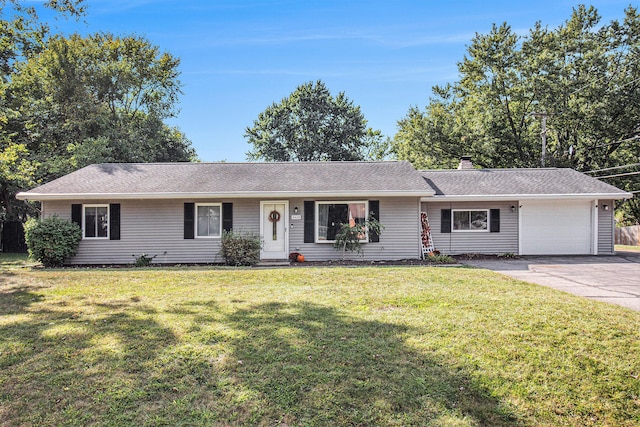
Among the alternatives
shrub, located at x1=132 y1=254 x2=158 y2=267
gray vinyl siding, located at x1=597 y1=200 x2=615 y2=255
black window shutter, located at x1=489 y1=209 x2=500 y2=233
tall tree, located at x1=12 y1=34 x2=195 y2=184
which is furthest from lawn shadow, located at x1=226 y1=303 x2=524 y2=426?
tall tree, located at x1=12 y1=34 x2=195 y2=184

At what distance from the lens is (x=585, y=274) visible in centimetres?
906

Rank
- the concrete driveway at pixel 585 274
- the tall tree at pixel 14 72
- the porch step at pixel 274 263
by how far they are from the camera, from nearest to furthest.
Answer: the concrete driveway at pixel 585 274
the tall tree at pixel 14 72
the porch step at pixel 274 263

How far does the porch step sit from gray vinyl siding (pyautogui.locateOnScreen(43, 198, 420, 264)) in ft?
1.86

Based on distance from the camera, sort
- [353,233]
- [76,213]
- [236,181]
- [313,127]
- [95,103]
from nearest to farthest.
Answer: [353,233], [76,213], [236,181], [95,103], [313,127]

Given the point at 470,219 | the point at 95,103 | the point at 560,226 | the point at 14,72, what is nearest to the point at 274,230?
the point at 470,219

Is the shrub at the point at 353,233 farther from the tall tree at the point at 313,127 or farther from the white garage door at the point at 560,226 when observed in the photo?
the tall tree at the point at 313,127

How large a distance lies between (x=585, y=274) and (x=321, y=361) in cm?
820

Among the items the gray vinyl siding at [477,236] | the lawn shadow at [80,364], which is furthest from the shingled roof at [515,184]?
the lawn shadow at [80,364]

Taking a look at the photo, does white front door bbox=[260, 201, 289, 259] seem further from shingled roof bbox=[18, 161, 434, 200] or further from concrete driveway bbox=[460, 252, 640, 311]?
concrete driveway bbox=[460, 252, 640, 311]

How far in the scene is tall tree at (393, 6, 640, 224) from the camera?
21.7m

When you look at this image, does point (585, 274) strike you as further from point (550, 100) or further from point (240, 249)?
point (550, 100)

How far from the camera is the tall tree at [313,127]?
2831 cm

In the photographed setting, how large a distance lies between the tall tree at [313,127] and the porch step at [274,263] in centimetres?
1699

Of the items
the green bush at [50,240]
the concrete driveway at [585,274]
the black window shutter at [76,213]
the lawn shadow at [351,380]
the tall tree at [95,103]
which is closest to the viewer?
the lawn shadow at [351,380]
